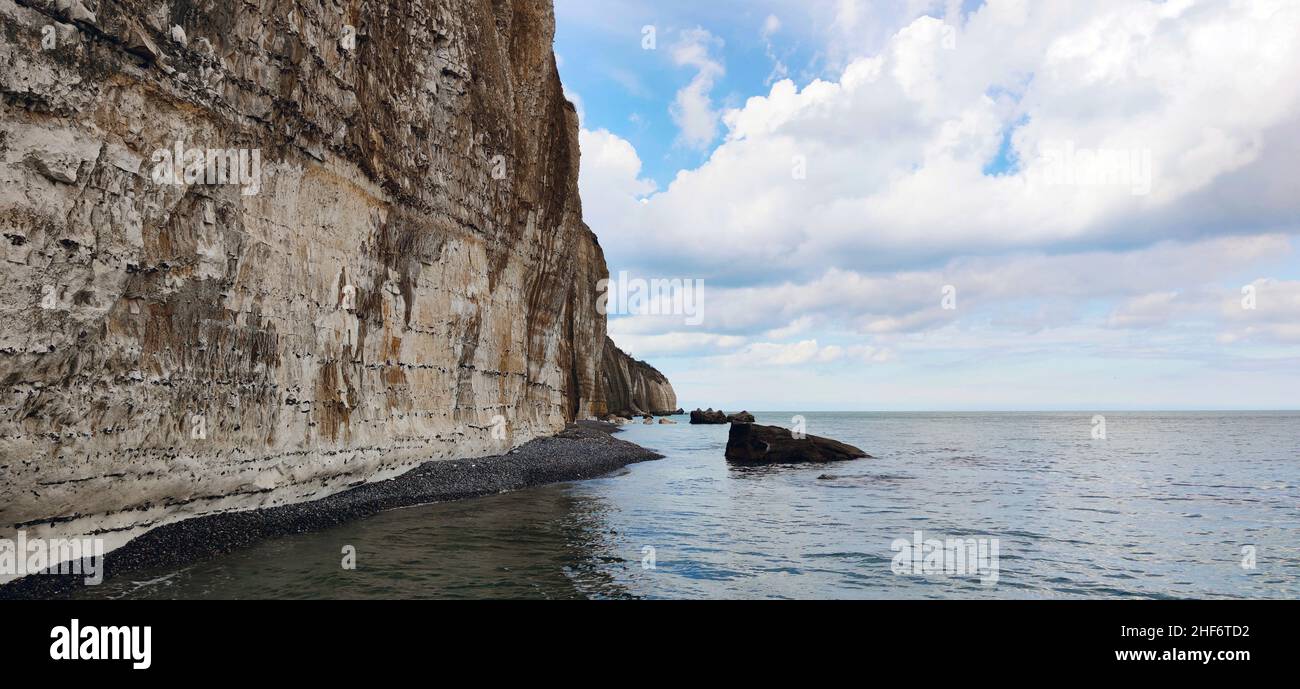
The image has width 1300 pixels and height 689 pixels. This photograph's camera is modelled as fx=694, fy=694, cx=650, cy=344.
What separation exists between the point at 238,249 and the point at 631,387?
3759 inches

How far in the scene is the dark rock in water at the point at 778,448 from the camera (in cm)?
4119

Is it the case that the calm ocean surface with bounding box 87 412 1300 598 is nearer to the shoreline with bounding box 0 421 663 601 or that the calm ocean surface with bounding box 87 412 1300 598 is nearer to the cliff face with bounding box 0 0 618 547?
the shoreline with bounding box 0 421 663 601

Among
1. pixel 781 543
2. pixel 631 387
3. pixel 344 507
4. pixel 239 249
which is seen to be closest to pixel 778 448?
pixel 781 543

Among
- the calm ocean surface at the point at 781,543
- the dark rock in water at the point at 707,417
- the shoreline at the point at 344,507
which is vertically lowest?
the dark rock in water at the point at 707,417

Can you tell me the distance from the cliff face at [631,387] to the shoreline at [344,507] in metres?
58.5

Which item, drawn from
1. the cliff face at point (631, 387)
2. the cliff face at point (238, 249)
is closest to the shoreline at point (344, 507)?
the cliff face at point (238, 249)

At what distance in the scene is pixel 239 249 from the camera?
51.7ft

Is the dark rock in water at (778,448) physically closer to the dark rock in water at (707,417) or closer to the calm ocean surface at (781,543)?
the calm ocean surface at (781,543)

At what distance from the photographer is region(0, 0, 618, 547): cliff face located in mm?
11344

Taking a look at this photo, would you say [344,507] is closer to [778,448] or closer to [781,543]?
[781,543]

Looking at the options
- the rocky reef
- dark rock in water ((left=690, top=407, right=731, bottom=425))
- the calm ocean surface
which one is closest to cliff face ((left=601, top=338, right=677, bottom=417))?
dark rock in water ((left=690, top=407, right=731, bottom=425))

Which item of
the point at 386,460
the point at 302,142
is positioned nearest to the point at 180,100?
→ the point at 302,142

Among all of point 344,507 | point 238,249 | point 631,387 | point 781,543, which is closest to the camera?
point 238,249
